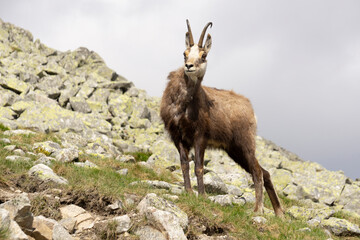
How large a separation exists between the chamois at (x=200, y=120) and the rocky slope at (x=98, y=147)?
1.08 metres

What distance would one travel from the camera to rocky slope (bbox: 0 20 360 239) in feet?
17.8

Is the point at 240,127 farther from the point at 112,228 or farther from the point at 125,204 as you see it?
the point at 112,228

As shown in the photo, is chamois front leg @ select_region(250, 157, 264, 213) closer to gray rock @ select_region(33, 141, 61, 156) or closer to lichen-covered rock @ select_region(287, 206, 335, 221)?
lichen-covered rock @ select_region(287, 206, 335, 221)

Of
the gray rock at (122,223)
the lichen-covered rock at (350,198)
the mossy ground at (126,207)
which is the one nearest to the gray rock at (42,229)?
the mossy ground at (126,207)

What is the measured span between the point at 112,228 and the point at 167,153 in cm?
1380

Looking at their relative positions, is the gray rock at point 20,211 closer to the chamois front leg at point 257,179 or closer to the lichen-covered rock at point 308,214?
the chamois front leg at point 257,179

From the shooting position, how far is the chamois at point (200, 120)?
909cm

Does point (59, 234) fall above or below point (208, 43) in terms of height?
below

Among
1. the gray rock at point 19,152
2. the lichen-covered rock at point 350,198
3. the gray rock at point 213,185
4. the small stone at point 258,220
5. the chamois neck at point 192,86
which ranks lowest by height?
the lichen-covered rock at point 350,198

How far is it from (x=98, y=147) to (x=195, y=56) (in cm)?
882

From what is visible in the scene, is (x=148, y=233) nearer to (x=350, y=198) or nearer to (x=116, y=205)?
(x=116, y=205)

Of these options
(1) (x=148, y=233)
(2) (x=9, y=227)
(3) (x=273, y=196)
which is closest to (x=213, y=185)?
(3) (x=273, y=196)

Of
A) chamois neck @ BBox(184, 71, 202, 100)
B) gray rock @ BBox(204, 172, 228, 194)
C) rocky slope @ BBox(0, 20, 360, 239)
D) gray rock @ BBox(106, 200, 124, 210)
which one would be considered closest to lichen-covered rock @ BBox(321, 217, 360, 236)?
rocky slope @ BBox(0, 20, 360, 239)

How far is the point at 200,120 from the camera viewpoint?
Answer: 30.4 ft
